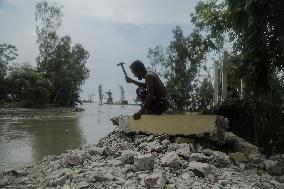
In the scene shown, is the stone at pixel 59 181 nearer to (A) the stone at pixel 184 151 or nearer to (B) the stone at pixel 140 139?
(A) the stone at pixel 184 151

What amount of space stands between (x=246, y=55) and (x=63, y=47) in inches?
1931

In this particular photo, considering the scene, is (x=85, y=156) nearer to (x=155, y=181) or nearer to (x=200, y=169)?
(x=155, y=181)

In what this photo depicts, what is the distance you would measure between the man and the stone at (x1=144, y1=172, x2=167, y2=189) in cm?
243

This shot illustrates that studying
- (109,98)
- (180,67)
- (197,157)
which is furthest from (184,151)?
(109,98)

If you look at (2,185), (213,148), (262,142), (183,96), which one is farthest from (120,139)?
(183,96)

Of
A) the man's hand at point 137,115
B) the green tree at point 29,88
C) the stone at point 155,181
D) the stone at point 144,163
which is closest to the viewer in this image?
the stone at point 155,181

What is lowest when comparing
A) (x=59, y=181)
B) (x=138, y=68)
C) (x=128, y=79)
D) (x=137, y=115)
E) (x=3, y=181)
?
(x=3, y=181)

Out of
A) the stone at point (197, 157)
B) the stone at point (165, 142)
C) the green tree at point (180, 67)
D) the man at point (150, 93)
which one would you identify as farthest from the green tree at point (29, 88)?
the stone at point (197, 157)

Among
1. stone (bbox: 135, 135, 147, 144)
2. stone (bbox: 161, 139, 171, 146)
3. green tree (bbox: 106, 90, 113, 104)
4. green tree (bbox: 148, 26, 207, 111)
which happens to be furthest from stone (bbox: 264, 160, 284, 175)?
green tree (bbox: 106, 90, 113, 104)

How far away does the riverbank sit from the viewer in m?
4.36

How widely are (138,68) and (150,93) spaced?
1.84 feet

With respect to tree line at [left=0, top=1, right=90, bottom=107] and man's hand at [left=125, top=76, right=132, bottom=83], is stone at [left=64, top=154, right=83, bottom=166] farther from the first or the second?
tree line at [left=0, top=1, right=90, bottom=107]

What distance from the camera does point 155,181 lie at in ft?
13.9

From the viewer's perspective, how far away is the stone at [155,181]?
419cm
